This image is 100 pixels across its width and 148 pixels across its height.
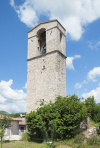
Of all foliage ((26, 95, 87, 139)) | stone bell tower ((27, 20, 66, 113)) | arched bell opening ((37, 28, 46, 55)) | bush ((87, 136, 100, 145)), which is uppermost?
arched bell opening ((37, 28, 46, 55))

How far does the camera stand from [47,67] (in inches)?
575

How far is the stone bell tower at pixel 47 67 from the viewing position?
13898 mm

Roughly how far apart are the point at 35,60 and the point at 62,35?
4.82 meters

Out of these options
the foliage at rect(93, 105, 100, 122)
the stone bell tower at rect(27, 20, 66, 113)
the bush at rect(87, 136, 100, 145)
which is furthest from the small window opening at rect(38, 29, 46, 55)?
the bush at rect(87, 136, 100, 145)

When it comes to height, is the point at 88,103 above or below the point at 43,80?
below

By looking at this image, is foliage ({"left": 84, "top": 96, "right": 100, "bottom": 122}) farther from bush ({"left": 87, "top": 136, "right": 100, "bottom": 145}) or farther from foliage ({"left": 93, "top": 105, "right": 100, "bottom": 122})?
bush ({"left": 87, "top": 136, "right": 100, "bottom": 145})

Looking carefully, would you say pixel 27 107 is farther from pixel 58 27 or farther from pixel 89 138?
pixel 58 27

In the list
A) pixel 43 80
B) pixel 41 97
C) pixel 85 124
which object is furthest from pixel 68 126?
pixel 43 80

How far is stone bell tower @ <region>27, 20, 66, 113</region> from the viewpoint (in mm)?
13898

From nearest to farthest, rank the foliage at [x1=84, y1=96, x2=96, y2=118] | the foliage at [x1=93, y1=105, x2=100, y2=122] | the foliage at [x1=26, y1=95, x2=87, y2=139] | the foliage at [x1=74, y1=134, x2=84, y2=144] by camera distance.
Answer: the foliage at [x1=74, y1=134, x2=84, y2=144] < the foliage at [x1=26, y1=95, x2=87, y2=139] < the foliage at [x1=93, y1=105, x2=100, y2=122] < the foliage at [x1=84, y1=96, x2=96, y2=118]

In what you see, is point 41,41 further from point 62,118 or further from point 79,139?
point 79,139

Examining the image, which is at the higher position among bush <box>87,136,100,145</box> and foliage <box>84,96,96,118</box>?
foliage <box>84,96,96,118</box>

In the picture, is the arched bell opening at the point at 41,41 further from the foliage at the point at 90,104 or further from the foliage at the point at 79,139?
the foliage at the point at 79,139

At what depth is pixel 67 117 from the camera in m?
9.68
